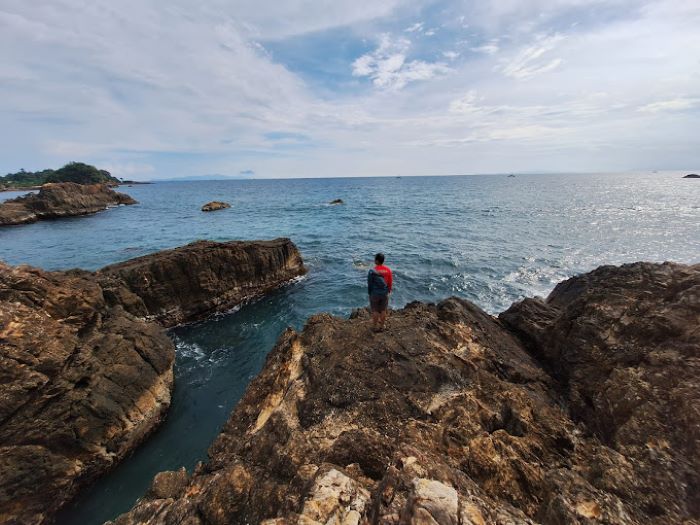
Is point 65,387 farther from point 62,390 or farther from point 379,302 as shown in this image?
point 379,302

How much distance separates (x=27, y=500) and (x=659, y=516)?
13757 mm

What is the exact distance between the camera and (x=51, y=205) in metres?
60.6

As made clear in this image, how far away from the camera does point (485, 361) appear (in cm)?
816

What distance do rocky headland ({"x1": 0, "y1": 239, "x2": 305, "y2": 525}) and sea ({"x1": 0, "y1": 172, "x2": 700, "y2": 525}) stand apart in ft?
2.78

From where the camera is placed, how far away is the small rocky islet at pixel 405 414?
4.23 meters

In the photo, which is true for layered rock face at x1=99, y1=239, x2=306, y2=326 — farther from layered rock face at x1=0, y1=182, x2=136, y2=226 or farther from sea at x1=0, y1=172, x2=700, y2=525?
layered rock face at x1=0, y1=182, x2=136, y2=226

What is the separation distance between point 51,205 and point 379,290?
258 ft

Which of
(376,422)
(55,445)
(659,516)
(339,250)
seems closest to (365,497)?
(376,422)

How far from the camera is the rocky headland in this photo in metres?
8.75

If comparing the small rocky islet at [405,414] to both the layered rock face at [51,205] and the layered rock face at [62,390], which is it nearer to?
the layered rock face at [62,390]

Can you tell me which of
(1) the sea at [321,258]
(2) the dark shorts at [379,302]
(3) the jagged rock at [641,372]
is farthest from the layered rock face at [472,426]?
(1) the sea at [321,258]

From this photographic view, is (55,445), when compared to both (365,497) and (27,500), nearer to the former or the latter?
(27,500)

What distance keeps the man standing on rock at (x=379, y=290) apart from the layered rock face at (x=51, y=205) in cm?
7461

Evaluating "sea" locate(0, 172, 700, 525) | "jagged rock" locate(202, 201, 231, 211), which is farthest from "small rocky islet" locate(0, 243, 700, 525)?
"jagged rock" locate(202, 201, 231, 211)
